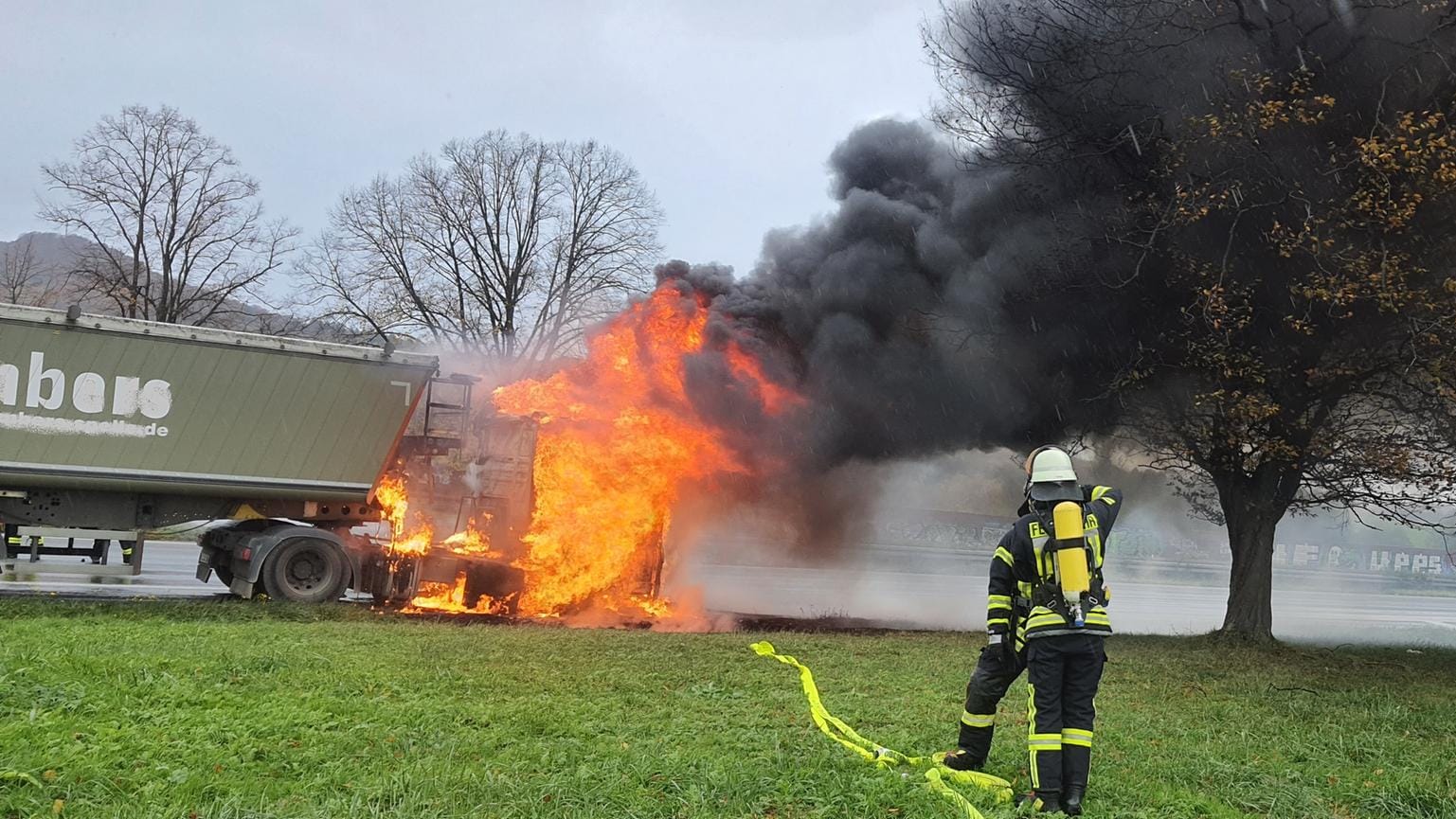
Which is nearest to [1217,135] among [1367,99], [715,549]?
[1367,99]

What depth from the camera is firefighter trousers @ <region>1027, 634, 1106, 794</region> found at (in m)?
4.99

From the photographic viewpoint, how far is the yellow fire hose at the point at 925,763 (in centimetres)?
482

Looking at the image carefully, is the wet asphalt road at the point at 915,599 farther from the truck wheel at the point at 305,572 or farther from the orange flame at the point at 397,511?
the orange flame at the point at 397,511

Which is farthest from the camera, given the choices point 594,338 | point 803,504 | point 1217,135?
point 803,504

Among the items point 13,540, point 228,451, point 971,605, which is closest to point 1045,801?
point 228,451

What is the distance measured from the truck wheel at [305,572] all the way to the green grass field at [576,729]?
7.27 ft

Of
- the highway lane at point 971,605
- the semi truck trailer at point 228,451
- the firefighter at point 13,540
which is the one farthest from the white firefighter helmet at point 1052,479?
the firefighter at point 13,540

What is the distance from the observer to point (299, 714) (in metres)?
5.97

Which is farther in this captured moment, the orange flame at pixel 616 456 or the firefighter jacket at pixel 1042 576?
the orange flame at pixel 616 456

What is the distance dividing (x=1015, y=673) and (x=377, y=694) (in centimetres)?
401

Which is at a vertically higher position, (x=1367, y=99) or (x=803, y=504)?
(x=1367, y=99)

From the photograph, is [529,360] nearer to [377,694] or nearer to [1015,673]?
[377,694]

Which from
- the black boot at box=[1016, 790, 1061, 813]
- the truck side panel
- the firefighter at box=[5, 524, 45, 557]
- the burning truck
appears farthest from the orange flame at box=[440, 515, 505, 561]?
the black boot at box=[1016, 790, 1061, 813]

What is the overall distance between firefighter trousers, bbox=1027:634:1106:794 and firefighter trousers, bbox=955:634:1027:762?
0.97 ft
